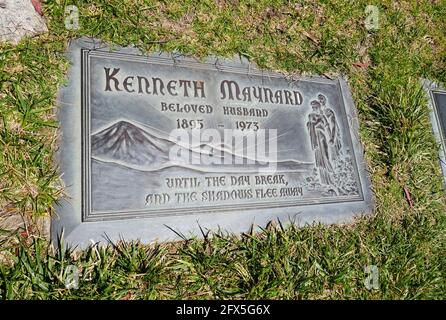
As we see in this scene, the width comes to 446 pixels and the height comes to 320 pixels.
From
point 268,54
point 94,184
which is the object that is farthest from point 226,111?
point 94,184

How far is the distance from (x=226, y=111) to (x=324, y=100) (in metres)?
0.81

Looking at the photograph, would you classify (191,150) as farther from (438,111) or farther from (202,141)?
(438,111)

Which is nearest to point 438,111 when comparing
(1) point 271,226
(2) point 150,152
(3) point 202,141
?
(1) point 271,226

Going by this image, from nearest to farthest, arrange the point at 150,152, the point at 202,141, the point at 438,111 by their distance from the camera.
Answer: the point at 150,152, the point at 202,141, the point at 438,111

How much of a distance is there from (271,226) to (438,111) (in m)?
2.01

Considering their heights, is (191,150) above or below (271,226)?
above

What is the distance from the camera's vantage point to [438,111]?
320 centimetres

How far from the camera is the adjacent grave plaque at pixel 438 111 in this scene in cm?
307

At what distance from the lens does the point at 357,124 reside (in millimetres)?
2812

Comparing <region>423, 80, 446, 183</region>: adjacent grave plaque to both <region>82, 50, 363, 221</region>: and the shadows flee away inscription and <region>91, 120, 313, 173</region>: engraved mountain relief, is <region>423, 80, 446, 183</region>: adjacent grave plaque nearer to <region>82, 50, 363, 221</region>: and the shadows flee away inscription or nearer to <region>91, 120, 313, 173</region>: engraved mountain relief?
<region>82, 50, 363, 221</region>: and the shadows flee away inscription

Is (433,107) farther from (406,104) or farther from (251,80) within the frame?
(251,80)

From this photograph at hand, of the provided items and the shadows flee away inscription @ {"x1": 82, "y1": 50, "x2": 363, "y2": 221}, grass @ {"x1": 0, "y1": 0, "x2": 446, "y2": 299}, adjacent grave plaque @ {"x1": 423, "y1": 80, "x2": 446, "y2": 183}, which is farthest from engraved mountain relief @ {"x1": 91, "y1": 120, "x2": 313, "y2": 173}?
adjacent grave plaque @ {"x1": 423, "y1": 80, "x2": 446, "y2": 183}

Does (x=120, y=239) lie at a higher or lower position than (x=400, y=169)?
lower

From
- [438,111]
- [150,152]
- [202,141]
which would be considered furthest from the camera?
[438,111]
